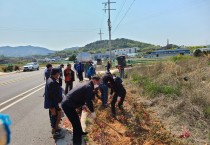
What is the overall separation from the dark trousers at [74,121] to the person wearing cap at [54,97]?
0.85 meters

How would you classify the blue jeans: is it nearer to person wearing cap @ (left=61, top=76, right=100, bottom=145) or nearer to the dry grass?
the dry grass

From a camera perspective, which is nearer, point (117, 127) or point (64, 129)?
point (64, 129)

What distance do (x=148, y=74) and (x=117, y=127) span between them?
13.3 meters

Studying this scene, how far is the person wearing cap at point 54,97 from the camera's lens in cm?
825

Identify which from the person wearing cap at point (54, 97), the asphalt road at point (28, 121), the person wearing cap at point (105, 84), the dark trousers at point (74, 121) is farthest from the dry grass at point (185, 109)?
the asphalt road at point (28, 121)

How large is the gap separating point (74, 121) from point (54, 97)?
3.19ft

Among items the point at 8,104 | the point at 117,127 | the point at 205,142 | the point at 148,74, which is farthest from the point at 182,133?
the point at 148,74

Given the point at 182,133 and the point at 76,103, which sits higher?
the point at 76,103

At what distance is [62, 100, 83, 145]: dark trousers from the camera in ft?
24.7

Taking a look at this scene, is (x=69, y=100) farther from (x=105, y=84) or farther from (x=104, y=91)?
(x=104, y=91)

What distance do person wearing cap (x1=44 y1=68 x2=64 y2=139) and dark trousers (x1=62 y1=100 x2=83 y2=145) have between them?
85cm

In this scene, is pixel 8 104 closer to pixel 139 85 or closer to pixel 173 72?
pixel 139 85

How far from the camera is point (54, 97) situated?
8.33 meters

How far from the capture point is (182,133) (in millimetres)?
8844
